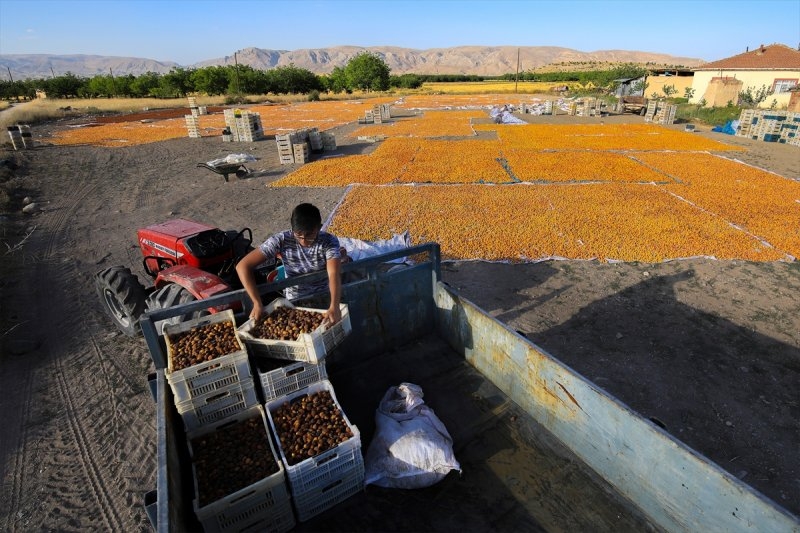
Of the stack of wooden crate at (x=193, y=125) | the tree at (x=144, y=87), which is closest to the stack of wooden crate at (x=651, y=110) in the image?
the stack of wooden crate at (x=193, y=125)

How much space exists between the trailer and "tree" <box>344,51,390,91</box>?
72054 millimetres

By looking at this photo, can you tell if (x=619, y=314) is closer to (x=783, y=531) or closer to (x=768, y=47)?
(x=783, y=531)

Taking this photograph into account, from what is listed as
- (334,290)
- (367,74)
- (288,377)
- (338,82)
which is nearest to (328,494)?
(288,377)

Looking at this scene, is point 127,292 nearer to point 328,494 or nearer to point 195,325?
point 195,325

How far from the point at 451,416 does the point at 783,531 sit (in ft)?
7.05

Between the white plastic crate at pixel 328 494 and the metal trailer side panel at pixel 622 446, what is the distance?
152 cm

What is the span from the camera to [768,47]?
36562 mm

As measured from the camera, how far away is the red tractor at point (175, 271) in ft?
15.7

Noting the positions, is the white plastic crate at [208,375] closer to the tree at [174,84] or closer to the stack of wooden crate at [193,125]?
the stack of wooden crate at [193,125]

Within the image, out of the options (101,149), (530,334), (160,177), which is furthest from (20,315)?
(101,149)

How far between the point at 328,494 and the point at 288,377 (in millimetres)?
880

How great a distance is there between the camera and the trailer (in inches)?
88.9

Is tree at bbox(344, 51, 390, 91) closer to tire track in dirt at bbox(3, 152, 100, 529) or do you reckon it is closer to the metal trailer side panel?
tire track in dirt at bbox(3, 152, 100, 529)

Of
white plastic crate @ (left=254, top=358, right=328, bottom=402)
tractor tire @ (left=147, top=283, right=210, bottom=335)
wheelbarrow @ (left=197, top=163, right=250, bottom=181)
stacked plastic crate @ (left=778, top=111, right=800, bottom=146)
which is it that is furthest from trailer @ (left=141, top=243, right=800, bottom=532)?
stacked plastic crate @ (left=778, top=111, right=800, bottom=146)
